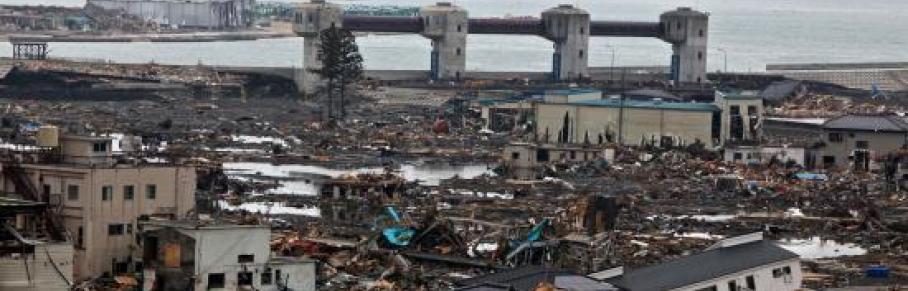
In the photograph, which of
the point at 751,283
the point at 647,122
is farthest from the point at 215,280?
the point at 647,122

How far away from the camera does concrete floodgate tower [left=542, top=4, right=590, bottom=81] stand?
75.4m

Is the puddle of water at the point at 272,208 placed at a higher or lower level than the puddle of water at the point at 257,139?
higher

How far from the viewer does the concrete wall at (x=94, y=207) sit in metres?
25.1

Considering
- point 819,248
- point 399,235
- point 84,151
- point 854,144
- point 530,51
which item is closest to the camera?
point 84,151

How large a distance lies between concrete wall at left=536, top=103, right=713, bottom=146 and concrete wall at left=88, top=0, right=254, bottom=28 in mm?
86526

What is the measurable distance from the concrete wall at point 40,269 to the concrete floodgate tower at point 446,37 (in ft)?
172

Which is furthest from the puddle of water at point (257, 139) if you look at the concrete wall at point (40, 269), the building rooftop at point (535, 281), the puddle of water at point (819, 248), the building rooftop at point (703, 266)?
the building rooftop at point (535, 281)

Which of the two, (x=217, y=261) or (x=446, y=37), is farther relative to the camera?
(x=446, y=37)

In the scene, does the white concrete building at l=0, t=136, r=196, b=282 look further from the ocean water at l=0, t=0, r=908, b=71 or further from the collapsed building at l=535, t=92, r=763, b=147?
the ocean water at l=0, t=0, r=908, b=71

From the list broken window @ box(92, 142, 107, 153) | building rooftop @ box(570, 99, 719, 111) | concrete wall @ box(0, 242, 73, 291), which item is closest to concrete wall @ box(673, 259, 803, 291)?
concrete wall @ box(0, 242, 73, 291)

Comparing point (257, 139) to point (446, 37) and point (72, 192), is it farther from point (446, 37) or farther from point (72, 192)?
point (72, 192)

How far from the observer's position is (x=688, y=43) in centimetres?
7619

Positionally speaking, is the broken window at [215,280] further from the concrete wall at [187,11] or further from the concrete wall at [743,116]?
the concrete wall at [187,11]

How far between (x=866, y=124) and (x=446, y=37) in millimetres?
28352
